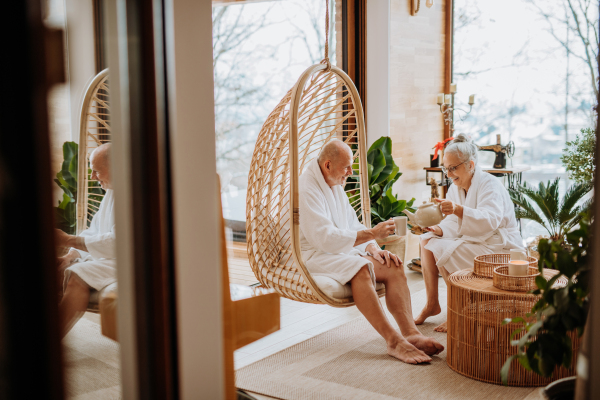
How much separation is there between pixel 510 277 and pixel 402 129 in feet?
9.14

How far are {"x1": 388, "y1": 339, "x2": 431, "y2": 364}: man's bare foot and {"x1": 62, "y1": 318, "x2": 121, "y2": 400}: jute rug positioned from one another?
1790 millimetres

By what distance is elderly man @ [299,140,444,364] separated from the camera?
2703 mm

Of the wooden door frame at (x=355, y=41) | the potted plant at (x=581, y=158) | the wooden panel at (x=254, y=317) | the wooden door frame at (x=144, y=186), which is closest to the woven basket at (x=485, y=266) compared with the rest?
the wooden panel at (x=254, y=317)

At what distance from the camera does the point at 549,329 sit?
1.21 metres

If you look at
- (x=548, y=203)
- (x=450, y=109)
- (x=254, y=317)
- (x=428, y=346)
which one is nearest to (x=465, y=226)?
(x=428, y=346)

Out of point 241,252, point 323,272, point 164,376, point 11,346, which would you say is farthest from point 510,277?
point 241,252

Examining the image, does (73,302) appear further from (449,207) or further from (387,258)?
(449,207)

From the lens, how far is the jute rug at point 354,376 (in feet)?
7.64

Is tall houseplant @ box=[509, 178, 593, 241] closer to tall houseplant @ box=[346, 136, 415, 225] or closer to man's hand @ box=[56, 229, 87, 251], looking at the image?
tall houseplant @ box=[346, 136, 415, 225]

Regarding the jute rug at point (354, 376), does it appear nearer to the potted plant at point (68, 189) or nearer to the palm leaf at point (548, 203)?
the palm leaf at point (548, 203)

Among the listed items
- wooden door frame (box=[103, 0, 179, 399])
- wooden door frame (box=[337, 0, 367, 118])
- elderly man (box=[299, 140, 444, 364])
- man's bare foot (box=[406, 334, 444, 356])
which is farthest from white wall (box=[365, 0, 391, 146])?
wooden door frame (box=[103, 0, 179, 399])

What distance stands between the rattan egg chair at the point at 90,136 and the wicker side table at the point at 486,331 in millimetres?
1777

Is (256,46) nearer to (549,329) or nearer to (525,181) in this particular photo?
(525,181)

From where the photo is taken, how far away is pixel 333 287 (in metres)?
2.67
